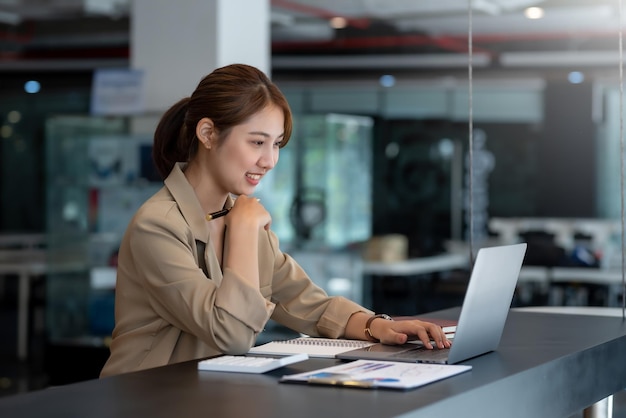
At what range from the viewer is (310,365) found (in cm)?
206

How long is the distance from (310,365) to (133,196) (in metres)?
5.16

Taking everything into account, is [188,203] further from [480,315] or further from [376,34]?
[376,34]

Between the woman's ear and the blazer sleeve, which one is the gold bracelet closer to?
the blazer sleeve

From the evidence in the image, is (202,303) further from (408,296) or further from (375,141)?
(375,141)

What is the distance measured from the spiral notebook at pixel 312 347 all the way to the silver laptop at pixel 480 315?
47 mm

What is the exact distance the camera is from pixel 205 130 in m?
2.58

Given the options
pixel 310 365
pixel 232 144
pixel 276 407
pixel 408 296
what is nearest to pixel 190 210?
pixel 232 144

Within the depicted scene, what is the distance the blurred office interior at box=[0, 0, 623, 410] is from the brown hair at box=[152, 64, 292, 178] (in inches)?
101

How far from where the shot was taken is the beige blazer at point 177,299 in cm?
223

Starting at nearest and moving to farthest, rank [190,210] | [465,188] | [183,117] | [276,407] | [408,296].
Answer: [276,407] → [190,210] → [183,117] → [408,296] → [465,188]

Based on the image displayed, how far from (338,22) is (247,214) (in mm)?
9924

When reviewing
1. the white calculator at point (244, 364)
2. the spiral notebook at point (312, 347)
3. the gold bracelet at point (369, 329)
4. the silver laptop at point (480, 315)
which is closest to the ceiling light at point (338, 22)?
the gold bracelet at point (369, 329)

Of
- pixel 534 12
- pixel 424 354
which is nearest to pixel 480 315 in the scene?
pixel 424 354

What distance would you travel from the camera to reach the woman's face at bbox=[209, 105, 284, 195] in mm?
2541
